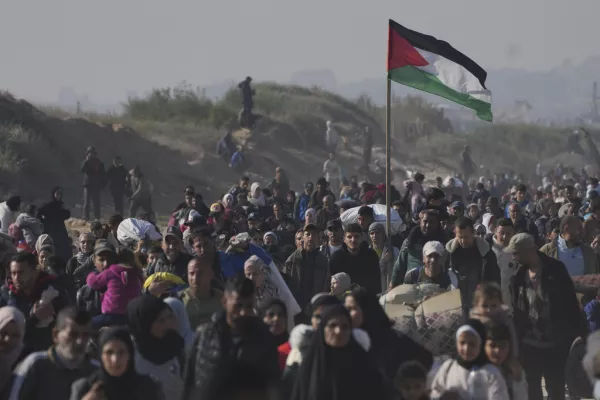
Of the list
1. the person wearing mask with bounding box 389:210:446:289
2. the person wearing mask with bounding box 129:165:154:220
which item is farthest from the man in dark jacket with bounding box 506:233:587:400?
the person wearing mask with bounding box 129:165:154:220

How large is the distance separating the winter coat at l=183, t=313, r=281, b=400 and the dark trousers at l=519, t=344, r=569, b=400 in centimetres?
315

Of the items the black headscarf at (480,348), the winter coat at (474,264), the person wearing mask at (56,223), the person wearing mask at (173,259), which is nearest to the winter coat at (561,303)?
the winter coat at (474,264)

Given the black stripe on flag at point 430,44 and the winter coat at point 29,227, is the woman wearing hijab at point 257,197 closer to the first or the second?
the winter coat at point 29,227

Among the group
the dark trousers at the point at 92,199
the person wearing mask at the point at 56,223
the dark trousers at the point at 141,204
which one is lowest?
the person wearing mask at the point at 56,223

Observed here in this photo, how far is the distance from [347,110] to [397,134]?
514 inches

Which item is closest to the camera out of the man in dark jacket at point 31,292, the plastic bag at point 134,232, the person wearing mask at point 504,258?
the man in dark jacket at point 31,292

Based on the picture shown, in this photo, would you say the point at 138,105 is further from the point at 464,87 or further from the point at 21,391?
the point at 21,391

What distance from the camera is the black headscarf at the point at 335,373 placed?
691cm

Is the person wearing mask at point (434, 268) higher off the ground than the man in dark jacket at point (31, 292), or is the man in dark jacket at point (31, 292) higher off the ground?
the person wearing mask at point (434, 268)

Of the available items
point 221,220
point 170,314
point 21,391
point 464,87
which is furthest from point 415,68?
point 21,391

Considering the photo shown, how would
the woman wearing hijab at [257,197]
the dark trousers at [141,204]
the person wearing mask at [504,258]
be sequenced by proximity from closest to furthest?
the person wearing mask at [504,258] → the woman wearing hijab at [257,197] → the dark trousers at [141,204]

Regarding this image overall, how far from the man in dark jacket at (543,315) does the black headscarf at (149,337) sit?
3.13 meters

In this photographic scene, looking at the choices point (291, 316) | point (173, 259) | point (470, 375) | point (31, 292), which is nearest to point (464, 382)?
point (470, 375)

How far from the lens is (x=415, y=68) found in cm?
1448
